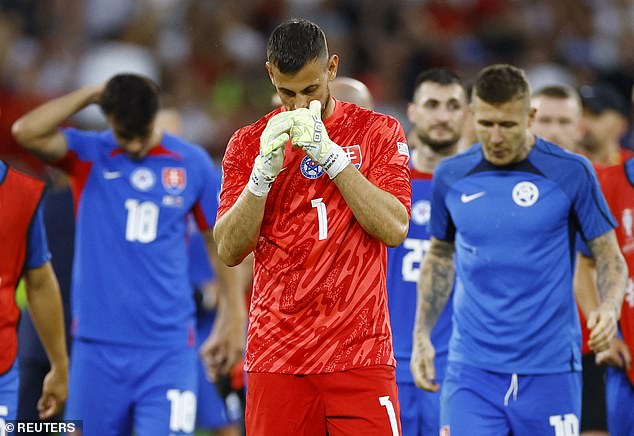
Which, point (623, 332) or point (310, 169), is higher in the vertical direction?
point (310, 169)

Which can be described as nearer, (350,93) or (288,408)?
(288,408)

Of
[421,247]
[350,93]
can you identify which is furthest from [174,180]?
[421,247]

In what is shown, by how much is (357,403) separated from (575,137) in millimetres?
4442

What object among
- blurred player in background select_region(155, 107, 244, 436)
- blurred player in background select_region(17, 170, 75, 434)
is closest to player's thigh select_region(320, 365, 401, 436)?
blurred player in background select_region(17, 170, 75, 434)

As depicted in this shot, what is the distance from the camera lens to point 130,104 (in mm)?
7625

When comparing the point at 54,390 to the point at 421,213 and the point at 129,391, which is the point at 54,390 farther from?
the point at 421,213

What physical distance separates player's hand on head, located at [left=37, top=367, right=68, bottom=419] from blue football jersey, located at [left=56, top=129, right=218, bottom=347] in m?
0.81

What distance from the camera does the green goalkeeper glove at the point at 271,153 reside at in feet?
15.6

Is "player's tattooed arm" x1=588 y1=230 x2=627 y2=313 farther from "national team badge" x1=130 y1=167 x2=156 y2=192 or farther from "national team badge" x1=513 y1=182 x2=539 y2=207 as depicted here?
"national team badge" x1=130 y1=167 x2=156 y2=192

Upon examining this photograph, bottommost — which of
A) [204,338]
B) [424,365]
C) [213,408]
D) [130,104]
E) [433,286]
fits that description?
[213,408]

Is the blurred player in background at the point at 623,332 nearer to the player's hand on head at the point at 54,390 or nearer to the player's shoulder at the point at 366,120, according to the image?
the player's shoulder at the point at 366,120

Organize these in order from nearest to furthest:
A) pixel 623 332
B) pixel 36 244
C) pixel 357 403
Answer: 1. pixel 357 403
2. pixel 36 244
3. pixel 623 332

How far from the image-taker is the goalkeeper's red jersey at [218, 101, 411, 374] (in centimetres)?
507

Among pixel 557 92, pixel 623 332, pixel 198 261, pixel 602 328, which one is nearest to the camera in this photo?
pixel 602 328
